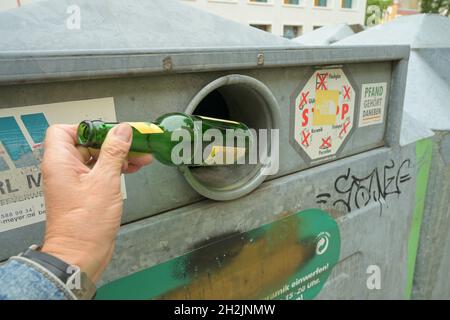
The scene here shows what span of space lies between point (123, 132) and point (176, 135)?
27 centimetres

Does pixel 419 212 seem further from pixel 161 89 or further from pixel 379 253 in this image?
pixel 161 89

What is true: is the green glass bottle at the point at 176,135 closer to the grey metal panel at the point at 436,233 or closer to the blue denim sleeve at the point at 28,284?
the blue denim sleeve at the point at 28,284

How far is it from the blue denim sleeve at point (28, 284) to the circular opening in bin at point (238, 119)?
0.54m

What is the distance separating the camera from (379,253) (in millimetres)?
2062

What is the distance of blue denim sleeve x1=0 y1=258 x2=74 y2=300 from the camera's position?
72 cm

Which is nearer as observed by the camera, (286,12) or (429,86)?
(429,86)

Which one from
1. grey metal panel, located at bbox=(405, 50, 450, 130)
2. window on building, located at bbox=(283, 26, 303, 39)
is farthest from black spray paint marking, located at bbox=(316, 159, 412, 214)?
window on building, located at bbox=(283, 26, 303, 39)

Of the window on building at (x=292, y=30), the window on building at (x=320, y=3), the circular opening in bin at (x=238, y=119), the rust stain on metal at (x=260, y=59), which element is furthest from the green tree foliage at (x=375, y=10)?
the rust stain on metal at (x=260, y=59)

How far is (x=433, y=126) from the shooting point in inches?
86.1

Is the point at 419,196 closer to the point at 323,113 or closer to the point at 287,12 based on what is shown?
the point at 323,113

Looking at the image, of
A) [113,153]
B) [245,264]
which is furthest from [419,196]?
[113,153]

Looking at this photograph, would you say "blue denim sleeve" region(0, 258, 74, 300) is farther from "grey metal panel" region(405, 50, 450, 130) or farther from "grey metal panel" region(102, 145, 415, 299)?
"grey metal panel" region(405, 50, 450, 130)

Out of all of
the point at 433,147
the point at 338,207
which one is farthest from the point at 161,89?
the point at 433,147

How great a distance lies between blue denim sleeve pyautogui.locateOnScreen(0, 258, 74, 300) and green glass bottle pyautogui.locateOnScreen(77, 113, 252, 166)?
298 millimetres
